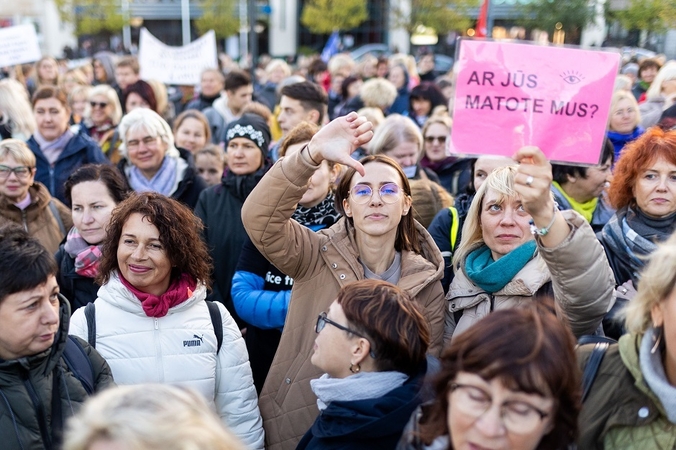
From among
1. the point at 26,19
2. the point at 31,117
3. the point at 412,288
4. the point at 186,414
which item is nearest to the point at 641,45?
the point at 31,117

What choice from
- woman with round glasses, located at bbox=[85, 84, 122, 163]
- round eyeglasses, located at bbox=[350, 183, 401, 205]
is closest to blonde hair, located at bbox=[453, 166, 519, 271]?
round eyeglasses, located at bbox=[350, 183, 401, 205]

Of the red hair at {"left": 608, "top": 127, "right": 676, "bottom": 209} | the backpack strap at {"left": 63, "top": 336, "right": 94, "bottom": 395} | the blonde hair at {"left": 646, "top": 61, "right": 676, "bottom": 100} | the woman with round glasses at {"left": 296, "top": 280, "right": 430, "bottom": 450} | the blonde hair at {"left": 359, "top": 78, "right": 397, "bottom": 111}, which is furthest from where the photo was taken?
the blonde hair at {"left": 359, "top": 78, "right": 397, "bottom": 111}

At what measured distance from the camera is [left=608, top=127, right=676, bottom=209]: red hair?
3.24 meters

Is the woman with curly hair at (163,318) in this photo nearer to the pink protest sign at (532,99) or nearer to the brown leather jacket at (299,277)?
the brown leather jacket at (299,277)

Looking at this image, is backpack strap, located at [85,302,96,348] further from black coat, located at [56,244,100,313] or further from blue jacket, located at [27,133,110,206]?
blue jacket, located at [27,133,110,206]

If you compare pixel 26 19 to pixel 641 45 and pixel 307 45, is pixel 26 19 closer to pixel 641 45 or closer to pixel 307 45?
pixel 307 45

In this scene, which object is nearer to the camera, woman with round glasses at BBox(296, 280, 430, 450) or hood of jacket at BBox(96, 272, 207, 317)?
woman with round glasses at BBox(296, 280, 430, 450)

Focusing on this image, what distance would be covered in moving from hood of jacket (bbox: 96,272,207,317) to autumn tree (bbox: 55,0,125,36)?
120 ft

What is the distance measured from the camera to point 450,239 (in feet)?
11.9

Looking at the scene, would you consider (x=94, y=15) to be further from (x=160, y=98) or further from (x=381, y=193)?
(x=381, y=193)

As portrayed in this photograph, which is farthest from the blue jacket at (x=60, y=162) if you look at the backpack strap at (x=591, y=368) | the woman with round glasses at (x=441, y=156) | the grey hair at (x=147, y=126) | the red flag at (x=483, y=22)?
the red flag at (x=483, y=22)

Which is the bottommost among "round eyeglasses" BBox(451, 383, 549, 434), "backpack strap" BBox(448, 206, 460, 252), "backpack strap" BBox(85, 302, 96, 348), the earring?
"backpack strap" BBox(85, 302, 96, 348)

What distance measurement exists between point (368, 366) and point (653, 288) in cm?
92

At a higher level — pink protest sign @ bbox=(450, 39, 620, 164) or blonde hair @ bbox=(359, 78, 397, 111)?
pink protest sign @ bbox=(450, 39, 620, 164)
